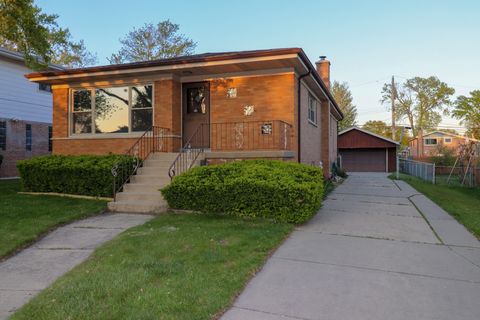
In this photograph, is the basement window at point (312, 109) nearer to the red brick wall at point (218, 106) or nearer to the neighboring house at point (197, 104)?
the neighboring house at point (197, 104)

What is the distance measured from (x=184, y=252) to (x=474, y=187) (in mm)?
16479

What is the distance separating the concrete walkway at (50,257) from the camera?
4090mm

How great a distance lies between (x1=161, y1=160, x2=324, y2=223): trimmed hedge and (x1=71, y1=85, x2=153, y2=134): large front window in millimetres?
4331

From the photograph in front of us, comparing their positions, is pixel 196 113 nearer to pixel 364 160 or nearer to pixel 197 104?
pixel 197 104

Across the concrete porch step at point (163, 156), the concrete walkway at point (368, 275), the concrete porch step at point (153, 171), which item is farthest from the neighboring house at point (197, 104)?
the concrete walkway at point (368, 275)

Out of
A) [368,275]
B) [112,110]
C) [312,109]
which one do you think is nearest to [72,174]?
[112,110]

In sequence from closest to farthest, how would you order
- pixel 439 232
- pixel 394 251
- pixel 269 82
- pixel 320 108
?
pixel 394 251, pixel 439 232, pixel 269 82, pixel 320 108

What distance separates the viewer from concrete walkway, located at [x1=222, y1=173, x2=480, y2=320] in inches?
139

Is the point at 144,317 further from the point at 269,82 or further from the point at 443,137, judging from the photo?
the point at 443,137

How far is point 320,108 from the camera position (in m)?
16.7

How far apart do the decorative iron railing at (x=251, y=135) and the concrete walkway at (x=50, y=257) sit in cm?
389

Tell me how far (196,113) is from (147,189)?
3.58 m

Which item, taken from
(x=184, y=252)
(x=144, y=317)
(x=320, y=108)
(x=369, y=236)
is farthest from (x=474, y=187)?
(x=144, y=317)

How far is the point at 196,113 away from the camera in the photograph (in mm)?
11750
